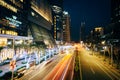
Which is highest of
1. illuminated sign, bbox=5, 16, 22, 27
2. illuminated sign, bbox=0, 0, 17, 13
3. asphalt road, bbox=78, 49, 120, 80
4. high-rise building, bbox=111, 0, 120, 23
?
high-rise building, bbox=111, 0, 120, 23

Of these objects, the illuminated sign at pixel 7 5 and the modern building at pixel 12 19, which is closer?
the modern building at pixel 12 19

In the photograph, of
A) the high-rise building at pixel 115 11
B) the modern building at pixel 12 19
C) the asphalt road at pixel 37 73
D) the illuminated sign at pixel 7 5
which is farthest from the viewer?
the high-rise building at pixel 115 11

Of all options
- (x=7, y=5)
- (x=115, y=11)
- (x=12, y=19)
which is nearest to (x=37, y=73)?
(x=7, y=5)

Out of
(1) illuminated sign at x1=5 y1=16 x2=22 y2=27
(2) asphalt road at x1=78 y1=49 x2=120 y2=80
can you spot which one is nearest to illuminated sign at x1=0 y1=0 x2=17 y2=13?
(1) illuminated sign at x1=5 y1=16 x2=22 y2=27

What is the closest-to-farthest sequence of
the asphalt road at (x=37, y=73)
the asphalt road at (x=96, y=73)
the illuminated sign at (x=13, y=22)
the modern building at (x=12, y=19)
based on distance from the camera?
the asphalt road at (x=37, y=73) → the asphalt road at (x=96, y=73) → the modern building at (x=12, y=19) → the illuminated sign at (x=13, y=22)

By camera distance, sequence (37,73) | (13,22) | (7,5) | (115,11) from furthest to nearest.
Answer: (115,11)
(13,22)
(7,5)
(37,73)

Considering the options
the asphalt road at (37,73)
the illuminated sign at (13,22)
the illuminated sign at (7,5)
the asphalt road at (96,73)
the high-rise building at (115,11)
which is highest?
the high-rise building at (115,11)

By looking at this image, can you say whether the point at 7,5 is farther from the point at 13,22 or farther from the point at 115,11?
the point at 115,11

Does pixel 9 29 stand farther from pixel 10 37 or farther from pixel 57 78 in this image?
pixel 57 78

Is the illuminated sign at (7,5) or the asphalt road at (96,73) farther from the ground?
the illuminated sign at (7,5)

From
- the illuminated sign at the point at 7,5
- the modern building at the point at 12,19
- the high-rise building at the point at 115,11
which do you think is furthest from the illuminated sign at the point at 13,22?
the high-rise building at the point at 115,11

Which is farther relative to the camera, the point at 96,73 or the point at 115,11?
the point at 115,11

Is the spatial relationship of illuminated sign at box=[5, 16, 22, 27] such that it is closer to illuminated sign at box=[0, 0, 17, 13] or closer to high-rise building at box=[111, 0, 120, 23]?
illuminated sign at box=[0, 0, 17, 13]

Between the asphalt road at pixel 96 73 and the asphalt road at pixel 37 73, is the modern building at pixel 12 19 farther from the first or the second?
the asphalt road at pixel 96 73
